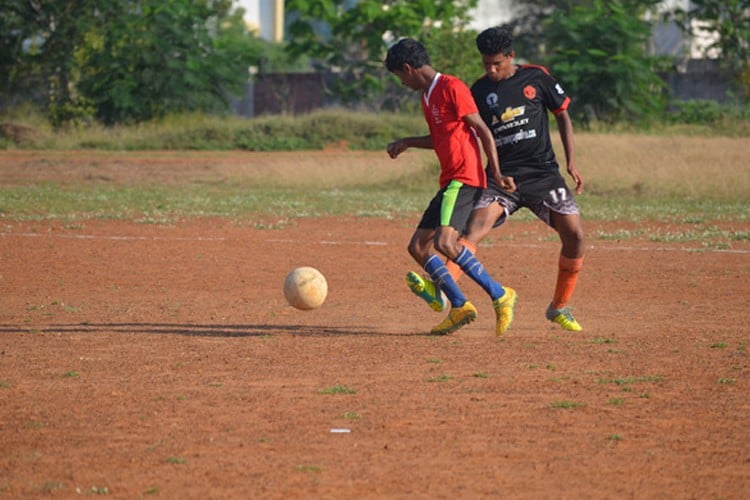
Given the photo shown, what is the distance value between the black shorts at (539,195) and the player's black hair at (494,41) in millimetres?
923

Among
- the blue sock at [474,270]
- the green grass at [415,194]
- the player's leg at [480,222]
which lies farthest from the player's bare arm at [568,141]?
the green grass at [415,194]

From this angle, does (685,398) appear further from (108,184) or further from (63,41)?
(63,41)

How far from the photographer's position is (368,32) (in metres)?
51.4

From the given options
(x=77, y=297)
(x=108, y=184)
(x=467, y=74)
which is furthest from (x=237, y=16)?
(x=77, y=297)

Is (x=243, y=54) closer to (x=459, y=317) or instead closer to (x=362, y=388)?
(x=459, y=317)

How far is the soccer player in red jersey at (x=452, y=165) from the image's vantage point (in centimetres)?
892

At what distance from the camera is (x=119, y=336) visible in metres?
9.70

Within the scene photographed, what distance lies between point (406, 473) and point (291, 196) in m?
19.8

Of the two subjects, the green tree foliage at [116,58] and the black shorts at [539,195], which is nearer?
the black shorts at [539,195]

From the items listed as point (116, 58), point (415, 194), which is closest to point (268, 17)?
point (116, 58)

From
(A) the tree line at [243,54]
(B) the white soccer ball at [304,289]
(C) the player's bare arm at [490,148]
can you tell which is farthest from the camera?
(A) the tree line at [243,54]

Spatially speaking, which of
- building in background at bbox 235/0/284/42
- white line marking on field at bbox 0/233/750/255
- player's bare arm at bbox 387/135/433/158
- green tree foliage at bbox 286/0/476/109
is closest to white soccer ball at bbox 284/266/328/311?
player's bare arm at bbox 387/135/433/158

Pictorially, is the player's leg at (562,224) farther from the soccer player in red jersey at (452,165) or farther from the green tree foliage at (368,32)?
the green tree foliage at (368,32)

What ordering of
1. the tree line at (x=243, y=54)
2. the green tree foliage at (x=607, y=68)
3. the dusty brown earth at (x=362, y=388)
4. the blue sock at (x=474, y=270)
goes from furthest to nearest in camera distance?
the tree line at (x=243, y=54), the green tree foliage at (x=607, y=68), the blue sock at (x=474, y=270), the dusty brown earth at (x=362, y=388)
